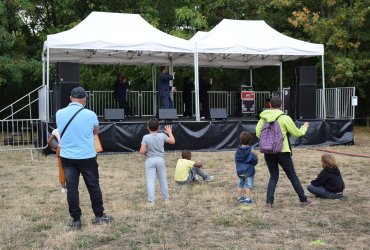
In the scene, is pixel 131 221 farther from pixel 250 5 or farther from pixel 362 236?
pixel 250 5

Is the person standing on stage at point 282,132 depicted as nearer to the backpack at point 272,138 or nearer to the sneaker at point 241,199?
the backpack at point 272,138

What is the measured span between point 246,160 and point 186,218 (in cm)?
138

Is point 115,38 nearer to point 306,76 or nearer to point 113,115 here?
point 113,115

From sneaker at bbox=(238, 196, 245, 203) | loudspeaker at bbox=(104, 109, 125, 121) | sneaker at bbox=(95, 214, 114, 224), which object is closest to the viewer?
sneaker at bbox=(95, 214, 114, 224)

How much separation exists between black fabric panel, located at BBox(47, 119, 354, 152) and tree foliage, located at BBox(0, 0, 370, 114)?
5712 mm

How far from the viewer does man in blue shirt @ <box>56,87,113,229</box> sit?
5852 millimetres

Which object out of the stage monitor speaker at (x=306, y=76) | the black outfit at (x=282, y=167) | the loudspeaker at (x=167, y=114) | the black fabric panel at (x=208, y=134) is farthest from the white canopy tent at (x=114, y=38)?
the black outfit at (x=282, y=167)

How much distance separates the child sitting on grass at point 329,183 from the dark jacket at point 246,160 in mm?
1123

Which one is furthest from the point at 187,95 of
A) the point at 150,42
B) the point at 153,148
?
the point at 153,148

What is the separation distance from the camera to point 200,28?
80.7ft

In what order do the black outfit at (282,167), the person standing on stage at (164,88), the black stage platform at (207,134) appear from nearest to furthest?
the black outfit at (282,167) < the black stage platform at (207,134) < the person standing on stage at (164,88)

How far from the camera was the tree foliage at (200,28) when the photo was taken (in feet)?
70.9

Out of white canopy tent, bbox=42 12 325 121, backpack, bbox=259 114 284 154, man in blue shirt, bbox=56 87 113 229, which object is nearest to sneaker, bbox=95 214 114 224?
man in blue shirt, bbox=56 87 113 229

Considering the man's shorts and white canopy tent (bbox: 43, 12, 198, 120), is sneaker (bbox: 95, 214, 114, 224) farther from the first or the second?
white canopy tent (bbox: 43, 12, 198, 120)
